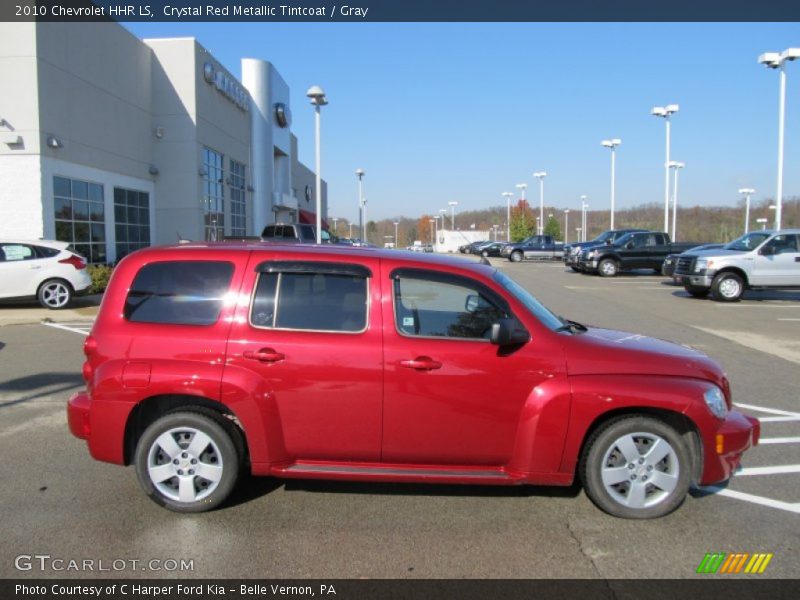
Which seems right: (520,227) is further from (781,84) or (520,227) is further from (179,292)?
(179,292)

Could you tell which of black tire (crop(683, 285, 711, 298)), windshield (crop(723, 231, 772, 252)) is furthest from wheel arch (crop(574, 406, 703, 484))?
windshield (crop(723, 231, 772, 252))

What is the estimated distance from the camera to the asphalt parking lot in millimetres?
3533

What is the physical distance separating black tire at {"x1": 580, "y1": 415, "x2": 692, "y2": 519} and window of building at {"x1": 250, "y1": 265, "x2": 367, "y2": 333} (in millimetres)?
1722

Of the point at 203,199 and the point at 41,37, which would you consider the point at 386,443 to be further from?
the point at 203,199

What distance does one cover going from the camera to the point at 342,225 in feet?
477

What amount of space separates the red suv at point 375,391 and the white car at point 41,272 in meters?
11.2

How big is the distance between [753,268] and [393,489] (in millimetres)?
16512

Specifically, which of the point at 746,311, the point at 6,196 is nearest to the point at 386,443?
the point at 746,311

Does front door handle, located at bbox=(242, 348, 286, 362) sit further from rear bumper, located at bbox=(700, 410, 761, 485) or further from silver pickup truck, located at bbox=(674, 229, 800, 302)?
silver pickup truck, located at bbox=(674, 229, 800, 302)

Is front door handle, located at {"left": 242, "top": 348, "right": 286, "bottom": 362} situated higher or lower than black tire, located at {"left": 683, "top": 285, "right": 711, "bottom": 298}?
higher

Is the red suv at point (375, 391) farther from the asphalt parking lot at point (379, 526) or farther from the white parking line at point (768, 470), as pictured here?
Result: the white parking line at point (768, 470)

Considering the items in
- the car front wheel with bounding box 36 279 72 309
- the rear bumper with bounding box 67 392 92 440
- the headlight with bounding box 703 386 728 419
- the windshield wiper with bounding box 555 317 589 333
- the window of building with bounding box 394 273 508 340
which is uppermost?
the window of building with bounding box 394 273 508 340
